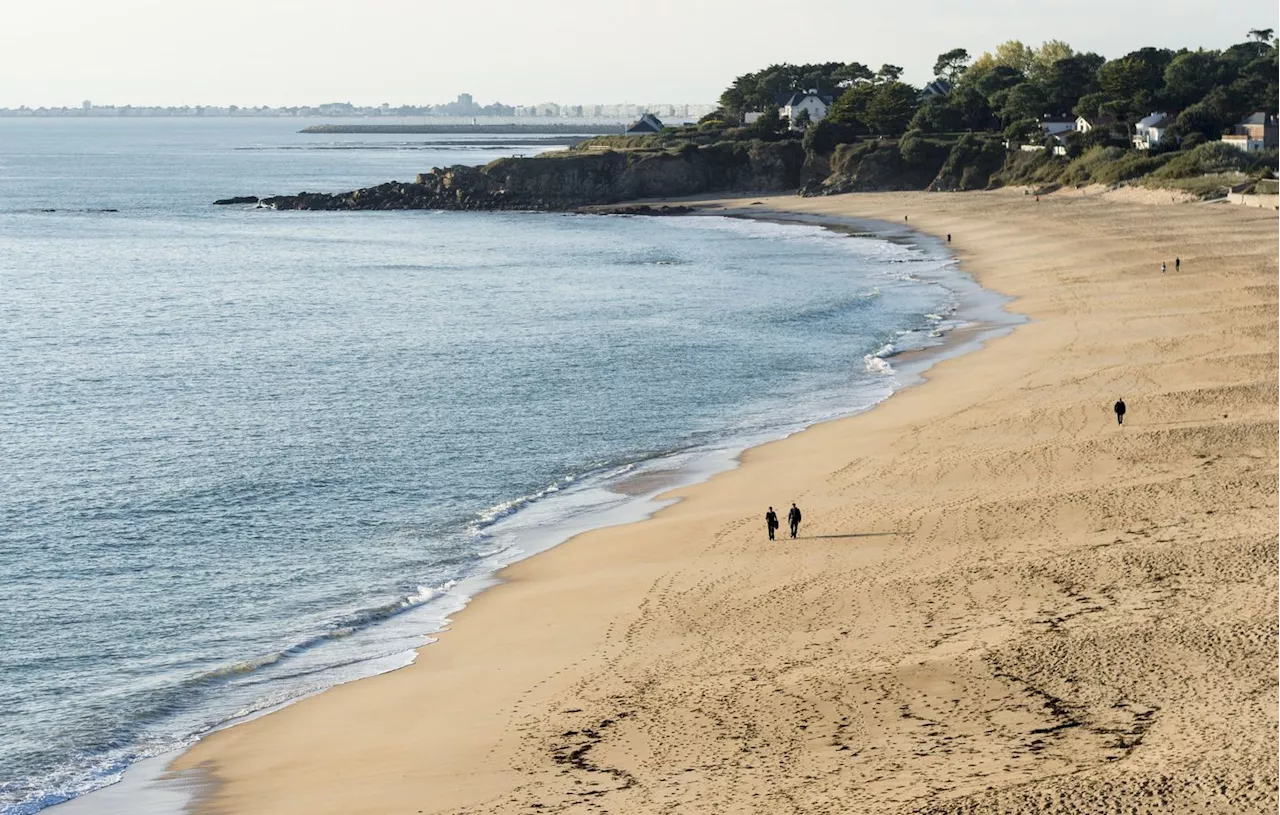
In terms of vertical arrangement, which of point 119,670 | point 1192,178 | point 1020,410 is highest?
point 1192,178

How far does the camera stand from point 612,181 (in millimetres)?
144625

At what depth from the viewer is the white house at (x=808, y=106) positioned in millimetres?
171750

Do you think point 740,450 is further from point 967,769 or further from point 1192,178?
point 1192,178

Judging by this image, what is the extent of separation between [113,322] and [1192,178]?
77.9 m

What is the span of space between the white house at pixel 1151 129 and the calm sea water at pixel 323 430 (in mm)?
39669

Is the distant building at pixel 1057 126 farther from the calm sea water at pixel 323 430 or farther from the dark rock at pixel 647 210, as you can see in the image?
the calm sea water at pixel 323 430

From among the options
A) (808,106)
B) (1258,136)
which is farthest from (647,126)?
(1258,136)

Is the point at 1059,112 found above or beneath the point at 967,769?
above

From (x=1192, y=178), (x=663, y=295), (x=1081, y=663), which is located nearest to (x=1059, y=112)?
(x=1192, y=178)

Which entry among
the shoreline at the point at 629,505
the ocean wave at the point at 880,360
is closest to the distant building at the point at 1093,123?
the shoreline at the point at 629,505

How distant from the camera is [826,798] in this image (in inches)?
698

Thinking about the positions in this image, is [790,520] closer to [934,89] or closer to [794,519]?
[794,519]

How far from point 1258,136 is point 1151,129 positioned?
11240mm

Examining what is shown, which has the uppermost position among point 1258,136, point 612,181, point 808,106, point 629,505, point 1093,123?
point 808,106
